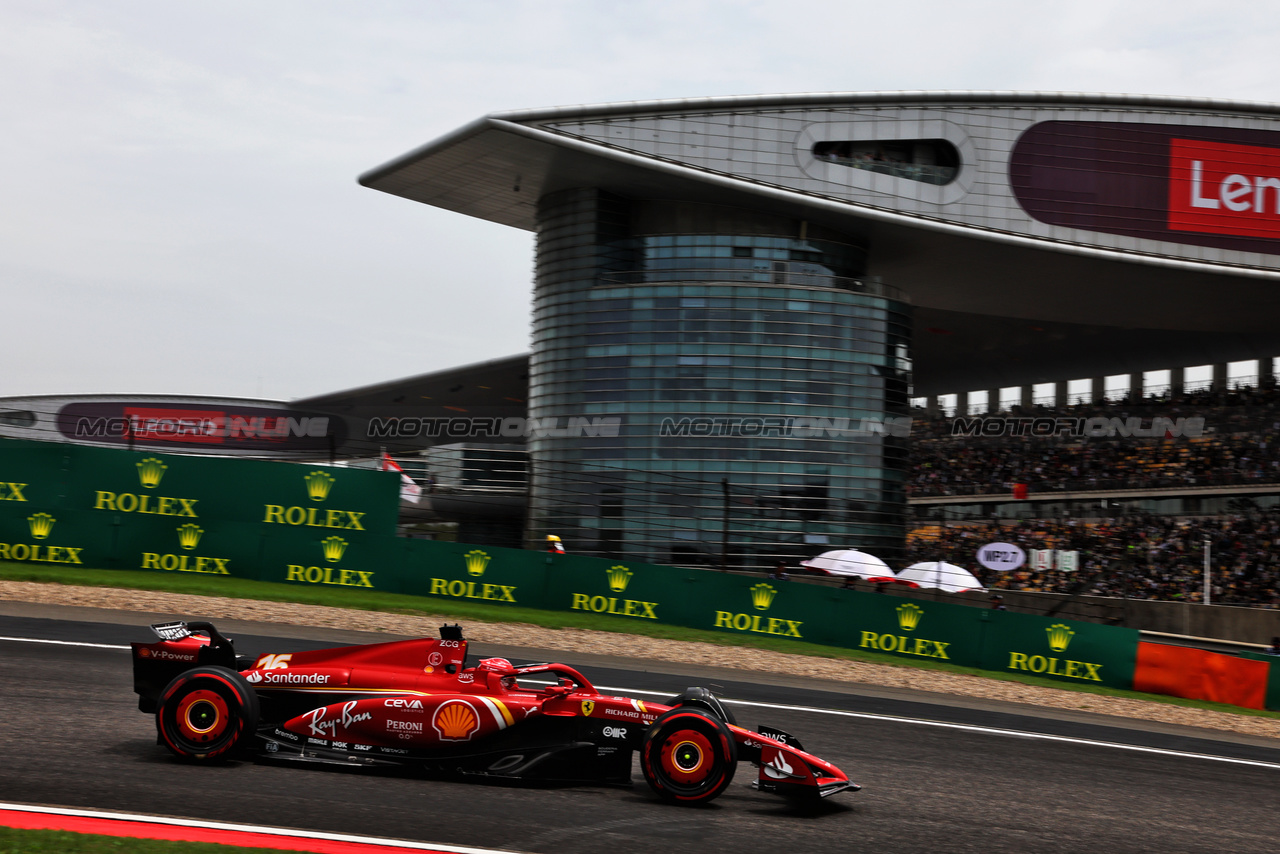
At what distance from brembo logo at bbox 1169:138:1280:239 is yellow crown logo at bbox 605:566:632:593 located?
26.9 meters

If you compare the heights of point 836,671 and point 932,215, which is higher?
point 932,215

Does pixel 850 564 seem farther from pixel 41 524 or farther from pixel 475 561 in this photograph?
pixel 41 524

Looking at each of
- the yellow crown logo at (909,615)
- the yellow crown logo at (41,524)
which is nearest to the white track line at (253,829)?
the yellow crown logo at (41,524)

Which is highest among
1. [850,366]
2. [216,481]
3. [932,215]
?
[932,215]

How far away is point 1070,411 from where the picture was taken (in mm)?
48375

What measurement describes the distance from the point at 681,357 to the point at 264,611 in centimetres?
2059

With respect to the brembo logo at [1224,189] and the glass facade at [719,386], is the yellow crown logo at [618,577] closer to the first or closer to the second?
the glass facade at [719,386]

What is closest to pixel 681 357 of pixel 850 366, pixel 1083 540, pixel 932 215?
pixel 850 366

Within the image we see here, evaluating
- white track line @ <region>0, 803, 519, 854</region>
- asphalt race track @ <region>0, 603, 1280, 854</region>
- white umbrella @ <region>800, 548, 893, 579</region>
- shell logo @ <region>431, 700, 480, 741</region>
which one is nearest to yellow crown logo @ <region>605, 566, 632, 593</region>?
asphalt race track @ <region>0, 603, 1280, 854</region>

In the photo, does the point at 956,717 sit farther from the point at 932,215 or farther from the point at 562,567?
the point at 932,215

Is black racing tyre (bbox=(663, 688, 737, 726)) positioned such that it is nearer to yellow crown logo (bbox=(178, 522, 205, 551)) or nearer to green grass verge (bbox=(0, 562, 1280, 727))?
green grass verge (bbox=(0, 562, 1280, 727))

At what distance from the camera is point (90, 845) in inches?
185

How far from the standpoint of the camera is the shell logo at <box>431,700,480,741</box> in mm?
6500

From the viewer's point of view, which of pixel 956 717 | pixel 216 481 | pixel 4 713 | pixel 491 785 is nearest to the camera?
pixel 491 785
